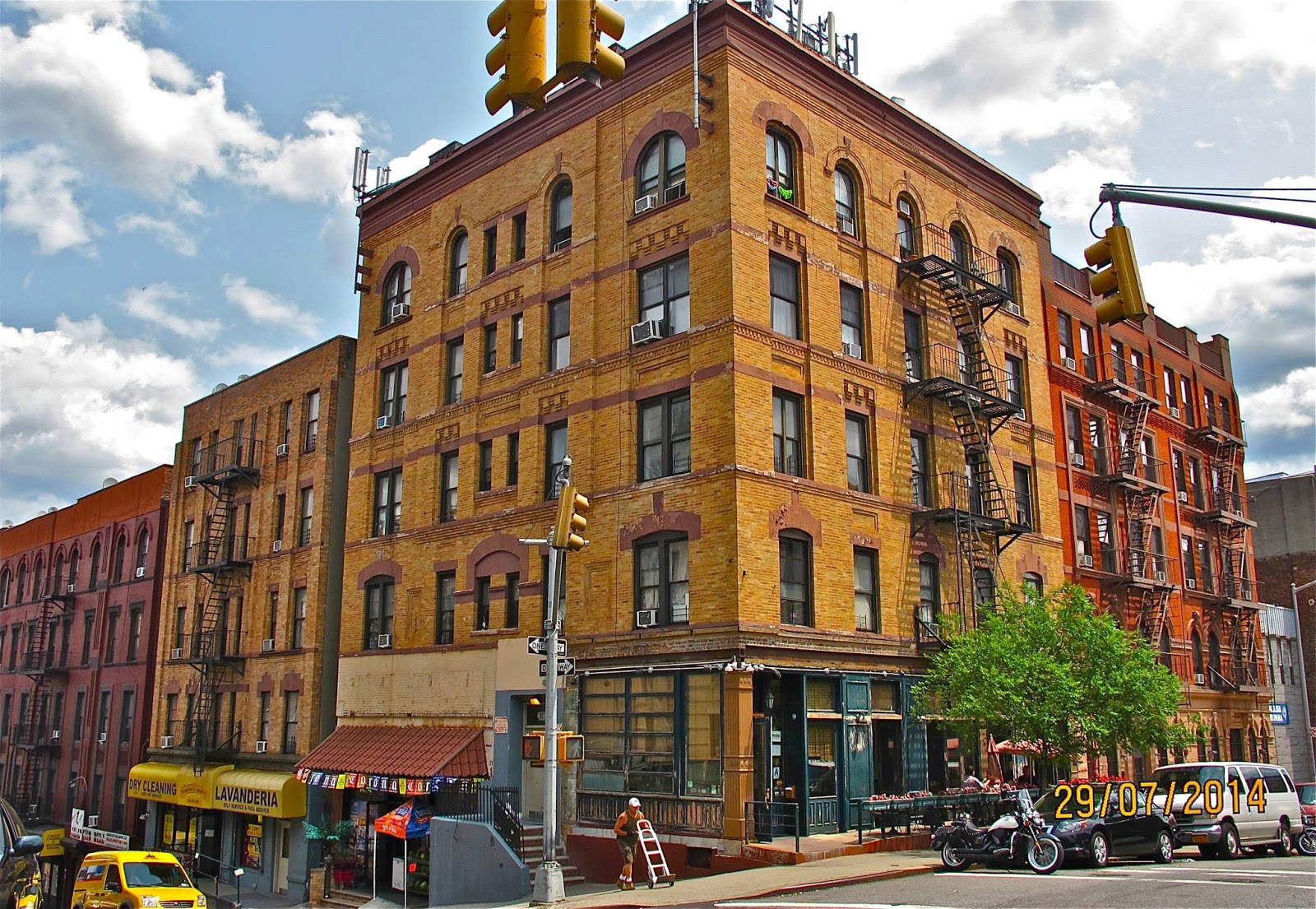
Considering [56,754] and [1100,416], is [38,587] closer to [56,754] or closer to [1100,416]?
[56,754]

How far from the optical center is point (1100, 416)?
3894 centimetres

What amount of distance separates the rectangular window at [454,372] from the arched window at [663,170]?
784 centimetres

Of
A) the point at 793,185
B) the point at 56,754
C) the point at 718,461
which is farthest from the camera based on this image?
the point at 56,754

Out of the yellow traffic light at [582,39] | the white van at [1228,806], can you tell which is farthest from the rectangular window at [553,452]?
the yellow traffic light at [582,39]

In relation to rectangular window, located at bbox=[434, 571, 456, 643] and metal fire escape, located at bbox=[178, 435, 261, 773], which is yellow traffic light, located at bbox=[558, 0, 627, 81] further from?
metal fire escape, located at bbox=[178, 435, 261, 773]

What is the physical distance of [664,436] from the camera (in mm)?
26031

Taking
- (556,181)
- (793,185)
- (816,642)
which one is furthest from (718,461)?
(556,181)

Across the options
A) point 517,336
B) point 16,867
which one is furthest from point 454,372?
point 16,867

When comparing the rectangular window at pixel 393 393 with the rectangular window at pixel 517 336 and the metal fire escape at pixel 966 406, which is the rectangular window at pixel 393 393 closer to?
the rectangular window at pixel 517 336

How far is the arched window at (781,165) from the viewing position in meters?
27.3

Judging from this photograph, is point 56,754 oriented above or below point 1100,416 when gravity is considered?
below

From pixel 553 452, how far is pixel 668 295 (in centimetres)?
522

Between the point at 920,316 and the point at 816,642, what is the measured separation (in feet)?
34.3
